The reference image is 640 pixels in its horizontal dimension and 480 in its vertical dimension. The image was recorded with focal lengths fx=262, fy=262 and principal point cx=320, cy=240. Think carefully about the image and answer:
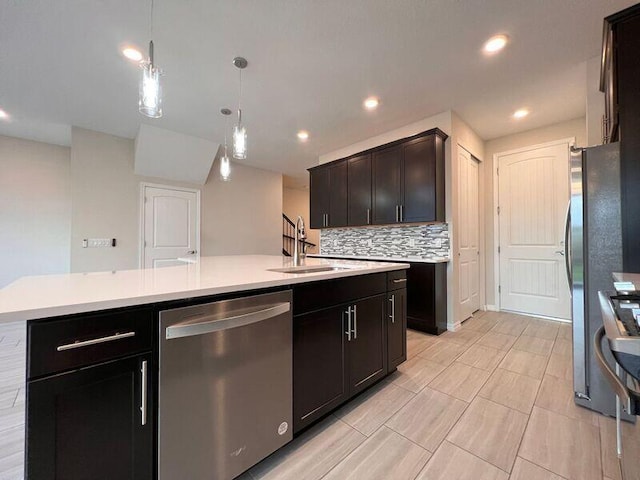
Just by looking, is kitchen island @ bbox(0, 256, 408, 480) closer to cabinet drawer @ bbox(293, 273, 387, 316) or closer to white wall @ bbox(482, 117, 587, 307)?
cabinet drawer @ bbox(293, 273, 387, 316)

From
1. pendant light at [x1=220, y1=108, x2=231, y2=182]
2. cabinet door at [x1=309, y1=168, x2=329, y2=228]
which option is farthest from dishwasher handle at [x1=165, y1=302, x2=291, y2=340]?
cabinet door at [x1=309, y1=168, x2=329, y2=228]

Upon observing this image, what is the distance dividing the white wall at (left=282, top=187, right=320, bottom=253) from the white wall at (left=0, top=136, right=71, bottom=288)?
494 centimetres

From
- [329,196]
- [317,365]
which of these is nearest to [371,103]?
[329,196]

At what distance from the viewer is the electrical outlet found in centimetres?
387

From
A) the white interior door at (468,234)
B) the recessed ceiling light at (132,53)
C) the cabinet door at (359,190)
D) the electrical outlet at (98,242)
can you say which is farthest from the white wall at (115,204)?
the white interior door at (468,234)

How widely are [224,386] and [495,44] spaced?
122 inches

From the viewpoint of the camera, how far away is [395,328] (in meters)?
2.09

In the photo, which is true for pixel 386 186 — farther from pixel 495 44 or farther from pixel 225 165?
pixel 225 165

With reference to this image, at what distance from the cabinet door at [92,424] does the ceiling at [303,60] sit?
2268mm

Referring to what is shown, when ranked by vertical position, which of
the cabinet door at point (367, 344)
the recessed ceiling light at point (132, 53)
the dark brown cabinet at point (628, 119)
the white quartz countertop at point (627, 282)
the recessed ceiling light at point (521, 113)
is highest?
the recessed ceiling light at point (132, 53)

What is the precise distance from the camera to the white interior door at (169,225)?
4445mm

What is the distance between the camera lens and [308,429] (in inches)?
60.9

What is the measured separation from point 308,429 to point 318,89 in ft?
9.99

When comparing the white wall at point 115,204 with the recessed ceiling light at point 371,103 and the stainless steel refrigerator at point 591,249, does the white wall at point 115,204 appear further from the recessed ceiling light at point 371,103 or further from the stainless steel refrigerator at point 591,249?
the stainless steel refrigerator at point 591,249
